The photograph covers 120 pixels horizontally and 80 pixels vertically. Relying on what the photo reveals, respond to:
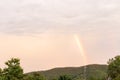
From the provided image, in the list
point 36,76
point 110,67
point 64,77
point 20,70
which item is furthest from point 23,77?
point 110,67

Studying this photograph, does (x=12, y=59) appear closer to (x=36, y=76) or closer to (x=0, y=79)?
(x=0, y=79)

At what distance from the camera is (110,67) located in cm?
11181

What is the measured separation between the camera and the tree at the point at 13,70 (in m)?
59.8

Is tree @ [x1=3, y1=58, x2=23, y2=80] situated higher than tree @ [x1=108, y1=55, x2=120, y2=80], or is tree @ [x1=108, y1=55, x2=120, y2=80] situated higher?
tree @ [x1=108, y1=55, x2=120, y2=80]

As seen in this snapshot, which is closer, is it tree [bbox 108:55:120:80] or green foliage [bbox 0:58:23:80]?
green foliage [bbox 0:58:23:80]

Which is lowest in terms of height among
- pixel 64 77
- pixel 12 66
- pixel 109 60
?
pixel 64 77

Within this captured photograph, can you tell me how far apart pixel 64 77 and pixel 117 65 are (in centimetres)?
5843

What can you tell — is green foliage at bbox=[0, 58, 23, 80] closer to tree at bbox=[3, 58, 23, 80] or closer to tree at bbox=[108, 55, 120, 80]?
tree at bbox=[3, 58, 23, 80]

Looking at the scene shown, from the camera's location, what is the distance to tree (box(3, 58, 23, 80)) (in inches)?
2352

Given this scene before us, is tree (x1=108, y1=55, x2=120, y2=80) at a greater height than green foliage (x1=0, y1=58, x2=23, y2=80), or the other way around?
tree (x1=108, y1=55, x2=120, y2=80)

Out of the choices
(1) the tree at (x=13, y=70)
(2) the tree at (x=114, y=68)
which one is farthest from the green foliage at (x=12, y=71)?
(2) the tree at (x=114, y=68)

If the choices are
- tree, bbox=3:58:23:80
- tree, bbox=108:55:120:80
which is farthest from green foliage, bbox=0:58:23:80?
tree, bbox=108:55:120:80

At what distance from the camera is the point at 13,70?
59688 millimetres

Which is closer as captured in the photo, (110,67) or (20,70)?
(20,70)
